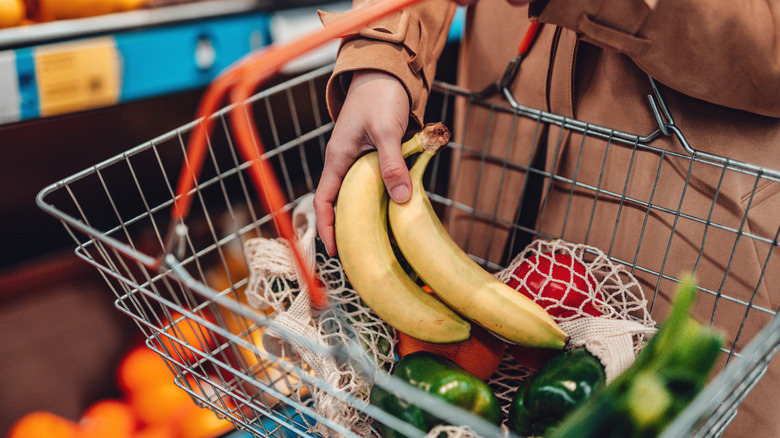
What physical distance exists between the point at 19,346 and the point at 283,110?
0.84 meters

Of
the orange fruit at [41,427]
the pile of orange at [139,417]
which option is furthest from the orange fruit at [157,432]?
the orange fruit at [41,427]

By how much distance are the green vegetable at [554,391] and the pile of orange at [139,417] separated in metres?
0.68

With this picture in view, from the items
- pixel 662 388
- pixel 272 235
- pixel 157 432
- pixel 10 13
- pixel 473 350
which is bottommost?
pixel 157 432

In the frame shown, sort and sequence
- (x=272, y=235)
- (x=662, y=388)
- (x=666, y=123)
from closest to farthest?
(x=662, y=388) < (x=666, y=123) < (x=272, y=235)

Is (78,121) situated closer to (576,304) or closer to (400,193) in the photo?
(400,193)

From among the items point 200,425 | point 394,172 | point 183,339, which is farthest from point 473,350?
point 200,425

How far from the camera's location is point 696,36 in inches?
23.7

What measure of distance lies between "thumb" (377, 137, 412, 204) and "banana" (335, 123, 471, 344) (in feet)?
0.08

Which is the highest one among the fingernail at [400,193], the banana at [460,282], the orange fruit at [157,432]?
the fingernail at [400,193]

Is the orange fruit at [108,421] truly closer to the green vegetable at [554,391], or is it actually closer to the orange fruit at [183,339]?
the orange fruit at [183,339]

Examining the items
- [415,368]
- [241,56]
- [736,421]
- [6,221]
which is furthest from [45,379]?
[736,421]

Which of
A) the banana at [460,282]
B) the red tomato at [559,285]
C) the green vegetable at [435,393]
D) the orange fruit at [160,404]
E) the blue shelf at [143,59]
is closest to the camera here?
the green vegetable at [435,393]

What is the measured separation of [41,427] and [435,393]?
93cm

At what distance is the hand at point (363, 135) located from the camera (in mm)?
676
